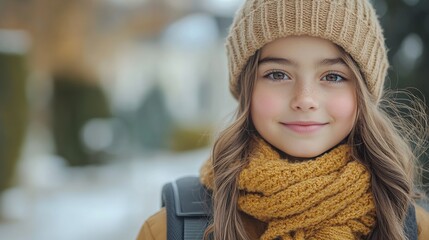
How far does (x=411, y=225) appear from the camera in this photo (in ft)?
7.27

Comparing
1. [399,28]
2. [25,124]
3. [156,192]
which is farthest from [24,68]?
[399,28]

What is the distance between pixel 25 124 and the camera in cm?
738

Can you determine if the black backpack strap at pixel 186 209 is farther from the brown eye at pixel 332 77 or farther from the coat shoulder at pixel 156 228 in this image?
the brown eye at pixel 332 77

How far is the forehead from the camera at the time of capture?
2.21 metres

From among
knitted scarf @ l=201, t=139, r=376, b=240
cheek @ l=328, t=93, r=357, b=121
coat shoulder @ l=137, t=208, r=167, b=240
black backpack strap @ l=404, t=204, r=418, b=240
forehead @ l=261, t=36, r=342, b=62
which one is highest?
forehead @ l=261, t=36, r=342, b=62

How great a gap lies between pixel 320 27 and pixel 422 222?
754 millimetres

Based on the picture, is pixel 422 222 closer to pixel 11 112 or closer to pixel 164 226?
pixel 164 226

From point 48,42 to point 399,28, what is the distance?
7845 mm

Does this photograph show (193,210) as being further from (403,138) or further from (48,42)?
(48,42)

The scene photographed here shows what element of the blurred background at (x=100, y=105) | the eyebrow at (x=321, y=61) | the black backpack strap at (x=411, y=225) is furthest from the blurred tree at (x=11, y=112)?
the black backpack strap at (x=411, y=225)

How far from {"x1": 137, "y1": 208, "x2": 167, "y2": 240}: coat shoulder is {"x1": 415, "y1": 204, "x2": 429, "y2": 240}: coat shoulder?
33.9 inches

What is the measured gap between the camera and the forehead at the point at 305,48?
2.21 meters

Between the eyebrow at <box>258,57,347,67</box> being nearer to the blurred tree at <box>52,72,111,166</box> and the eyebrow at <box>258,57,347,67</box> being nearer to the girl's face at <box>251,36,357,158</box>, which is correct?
the girl's face at <box>251,36,357,158</box>

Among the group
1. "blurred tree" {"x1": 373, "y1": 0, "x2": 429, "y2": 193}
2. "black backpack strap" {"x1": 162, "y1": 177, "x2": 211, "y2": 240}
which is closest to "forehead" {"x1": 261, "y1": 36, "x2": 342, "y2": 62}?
"black backpack strap" {"x1": 162, "y1": 177, "x2": 211, "y2": 240}
